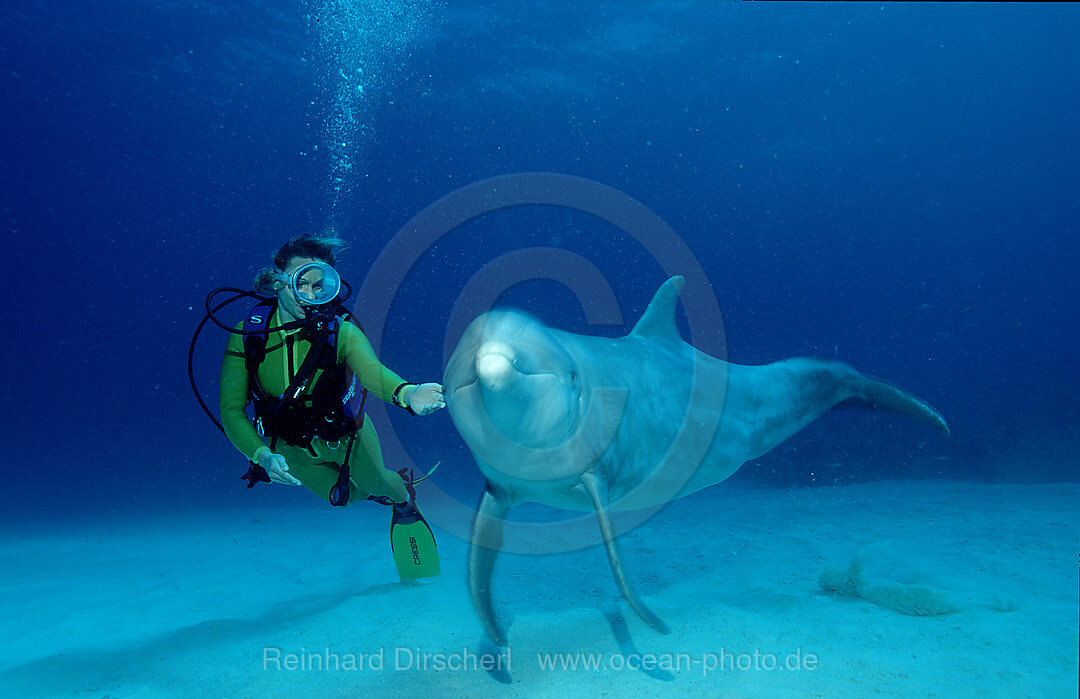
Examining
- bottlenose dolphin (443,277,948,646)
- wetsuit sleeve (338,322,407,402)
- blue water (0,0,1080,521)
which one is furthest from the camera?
blue water (0,0,1080,521)

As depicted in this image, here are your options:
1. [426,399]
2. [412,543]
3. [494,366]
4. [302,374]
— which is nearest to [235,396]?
[302,374]

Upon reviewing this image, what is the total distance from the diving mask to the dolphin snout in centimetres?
197

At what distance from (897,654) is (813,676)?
2.27 feet

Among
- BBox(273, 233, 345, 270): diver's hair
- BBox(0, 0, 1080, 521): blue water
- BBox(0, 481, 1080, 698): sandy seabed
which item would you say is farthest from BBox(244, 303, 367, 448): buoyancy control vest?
BBox(0, 0, 1080, 521): blue water

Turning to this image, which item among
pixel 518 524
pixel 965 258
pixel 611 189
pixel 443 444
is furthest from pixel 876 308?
pixel 518 524

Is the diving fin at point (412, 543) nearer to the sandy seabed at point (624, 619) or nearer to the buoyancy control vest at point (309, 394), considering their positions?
the sandy seabed at point (624, 619)

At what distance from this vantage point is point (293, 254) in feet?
14.7

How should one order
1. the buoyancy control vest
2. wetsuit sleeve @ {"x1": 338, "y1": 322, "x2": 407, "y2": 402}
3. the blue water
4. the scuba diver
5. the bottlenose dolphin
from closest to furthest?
the bottlenose dolphin, wetsuit sleeve @ {"x1": 338, "y1": 322, "x2": 407, "y2": 402}, the scuba diver, the buoyancy control vest, the blue water

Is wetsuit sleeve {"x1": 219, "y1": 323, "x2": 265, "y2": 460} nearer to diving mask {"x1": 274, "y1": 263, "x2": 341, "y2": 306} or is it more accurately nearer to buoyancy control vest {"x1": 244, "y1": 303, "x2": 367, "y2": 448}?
buoyancy control vest {"x1": 244, "y1": 303, "x2": 367, "y2": 448}

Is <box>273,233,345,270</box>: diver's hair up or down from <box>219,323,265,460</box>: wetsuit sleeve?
up

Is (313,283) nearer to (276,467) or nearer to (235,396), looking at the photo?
(235,396)

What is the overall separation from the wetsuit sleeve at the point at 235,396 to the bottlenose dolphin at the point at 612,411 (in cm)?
172

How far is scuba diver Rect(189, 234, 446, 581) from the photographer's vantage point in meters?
4.25

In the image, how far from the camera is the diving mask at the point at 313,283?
429cm
